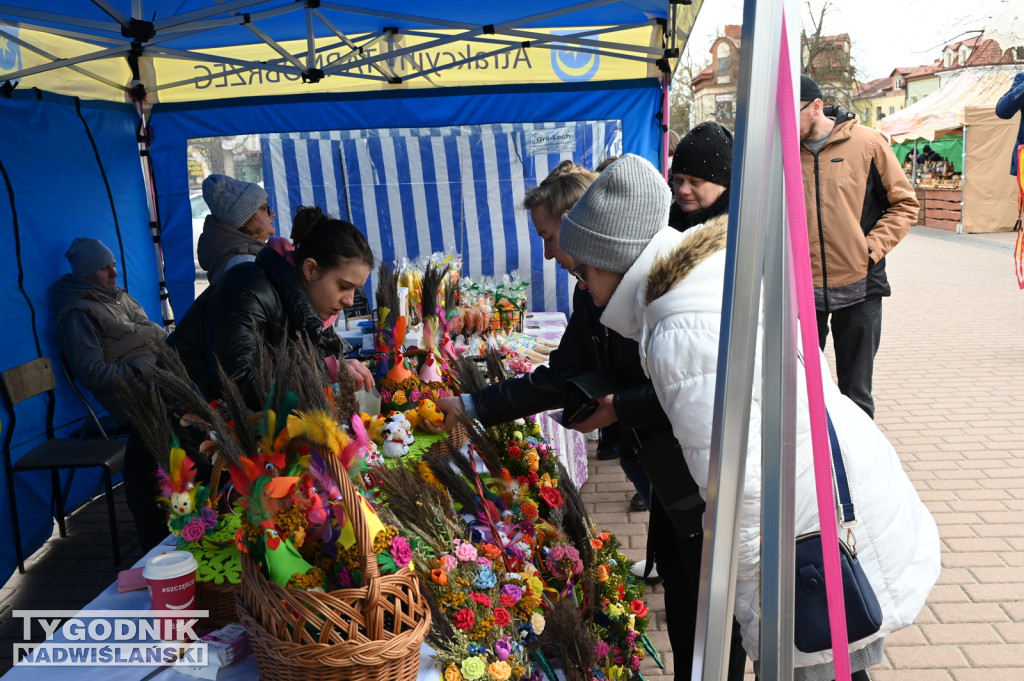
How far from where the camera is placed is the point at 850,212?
3670mm

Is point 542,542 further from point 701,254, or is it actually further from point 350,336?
point 350,336

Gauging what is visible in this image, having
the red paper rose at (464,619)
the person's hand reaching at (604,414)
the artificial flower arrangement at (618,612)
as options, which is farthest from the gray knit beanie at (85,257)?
the red paper rose at (464,619)

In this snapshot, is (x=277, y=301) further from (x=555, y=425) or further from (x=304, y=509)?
(x=555, y=425)

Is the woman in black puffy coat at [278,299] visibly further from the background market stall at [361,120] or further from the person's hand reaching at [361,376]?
the background market stall at [361,120]

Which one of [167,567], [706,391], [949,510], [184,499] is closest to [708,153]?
[706,391]

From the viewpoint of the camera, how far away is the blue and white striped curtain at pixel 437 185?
5.89 m

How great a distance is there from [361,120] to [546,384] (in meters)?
4.12

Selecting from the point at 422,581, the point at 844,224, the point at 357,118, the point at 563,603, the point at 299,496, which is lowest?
the point at 563,603

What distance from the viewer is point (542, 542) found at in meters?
1.92

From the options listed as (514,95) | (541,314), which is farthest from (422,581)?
(514,95)

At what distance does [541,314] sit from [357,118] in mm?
2062

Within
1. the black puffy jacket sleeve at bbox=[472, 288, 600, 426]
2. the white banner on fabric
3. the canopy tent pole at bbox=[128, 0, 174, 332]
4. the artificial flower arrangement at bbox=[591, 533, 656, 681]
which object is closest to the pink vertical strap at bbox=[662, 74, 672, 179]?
the white banner on fabric

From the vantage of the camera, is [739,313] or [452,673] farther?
[452,673]

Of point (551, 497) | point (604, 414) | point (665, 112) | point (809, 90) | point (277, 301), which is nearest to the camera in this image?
point (604, 414)
